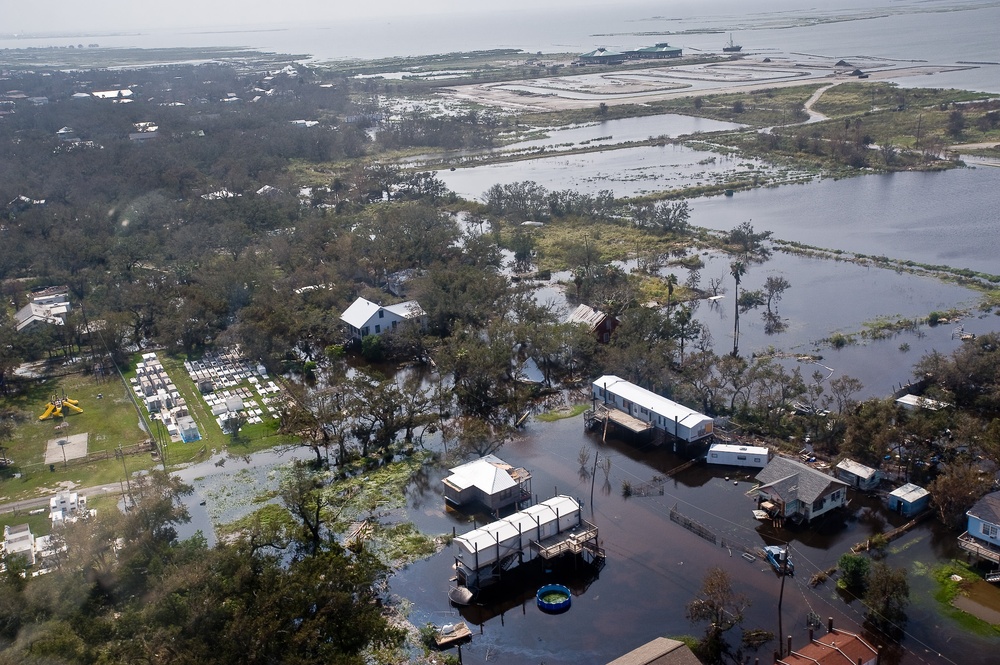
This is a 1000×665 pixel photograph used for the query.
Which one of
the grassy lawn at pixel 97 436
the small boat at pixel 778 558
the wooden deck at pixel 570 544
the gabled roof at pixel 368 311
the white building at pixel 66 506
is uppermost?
the gabled roof at pixel 368 311

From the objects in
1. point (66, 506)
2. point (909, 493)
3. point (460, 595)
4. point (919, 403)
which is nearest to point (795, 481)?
point (909, 493)

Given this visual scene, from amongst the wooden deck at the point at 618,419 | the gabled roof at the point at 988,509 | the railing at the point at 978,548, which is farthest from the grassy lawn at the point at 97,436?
the gabled roof at the point at 988,509

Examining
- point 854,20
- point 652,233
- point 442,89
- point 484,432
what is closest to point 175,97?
point 442,89

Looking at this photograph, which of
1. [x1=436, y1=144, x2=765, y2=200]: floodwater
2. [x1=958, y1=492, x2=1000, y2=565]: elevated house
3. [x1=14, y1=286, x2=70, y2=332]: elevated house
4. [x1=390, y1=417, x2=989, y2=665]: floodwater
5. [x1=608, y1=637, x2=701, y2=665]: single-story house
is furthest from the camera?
[x1=436, y1=144, x2=765, y2=200]: floodwater

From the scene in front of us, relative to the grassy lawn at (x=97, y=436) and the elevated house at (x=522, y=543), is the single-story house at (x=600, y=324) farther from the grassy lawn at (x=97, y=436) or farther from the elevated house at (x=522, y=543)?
the grassy lawn at (x=97, y=436)

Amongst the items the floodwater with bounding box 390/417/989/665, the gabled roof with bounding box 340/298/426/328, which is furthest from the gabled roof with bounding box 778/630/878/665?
the gabled roof with bounding box 340/298/426/328

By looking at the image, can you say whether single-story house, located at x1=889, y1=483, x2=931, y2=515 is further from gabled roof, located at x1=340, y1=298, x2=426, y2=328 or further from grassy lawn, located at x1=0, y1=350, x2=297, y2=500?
gabled roof, located at x1=340, y1=298, x2=426, y2=328
